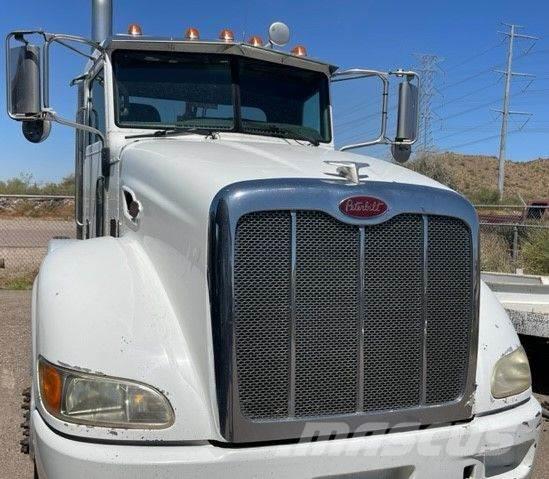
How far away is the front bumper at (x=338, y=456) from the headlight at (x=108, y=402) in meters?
0.09

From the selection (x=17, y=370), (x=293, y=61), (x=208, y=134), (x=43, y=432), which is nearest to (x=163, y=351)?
(x=43, y=432)

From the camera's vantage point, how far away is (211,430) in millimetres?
2590

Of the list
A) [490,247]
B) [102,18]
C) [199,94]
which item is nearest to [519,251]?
[490,247]

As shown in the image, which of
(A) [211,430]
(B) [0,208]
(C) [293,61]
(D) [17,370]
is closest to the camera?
(A) [211,430]

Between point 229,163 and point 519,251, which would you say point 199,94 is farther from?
point 519,251

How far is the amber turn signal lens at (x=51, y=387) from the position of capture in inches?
102

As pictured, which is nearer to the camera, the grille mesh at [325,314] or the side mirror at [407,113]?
the grille mesh at [325,314]

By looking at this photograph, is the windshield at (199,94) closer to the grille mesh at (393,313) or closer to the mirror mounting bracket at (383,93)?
the mirror mounting bracket at (383,93)

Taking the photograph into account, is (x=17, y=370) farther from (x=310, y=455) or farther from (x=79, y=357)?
(x=310, y=455)

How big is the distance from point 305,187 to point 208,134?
168cm

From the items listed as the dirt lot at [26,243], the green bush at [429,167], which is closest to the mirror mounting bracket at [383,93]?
the dirt lot at [26,243]

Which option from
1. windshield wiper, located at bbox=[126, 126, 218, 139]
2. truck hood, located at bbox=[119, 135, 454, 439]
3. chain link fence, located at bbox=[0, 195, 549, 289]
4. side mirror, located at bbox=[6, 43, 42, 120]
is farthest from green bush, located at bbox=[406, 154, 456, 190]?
truck hood, located at bbox=[119, 135, 454, 439]

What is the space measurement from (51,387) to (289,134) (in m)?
2.57

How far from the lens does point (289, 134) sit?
4.55m
